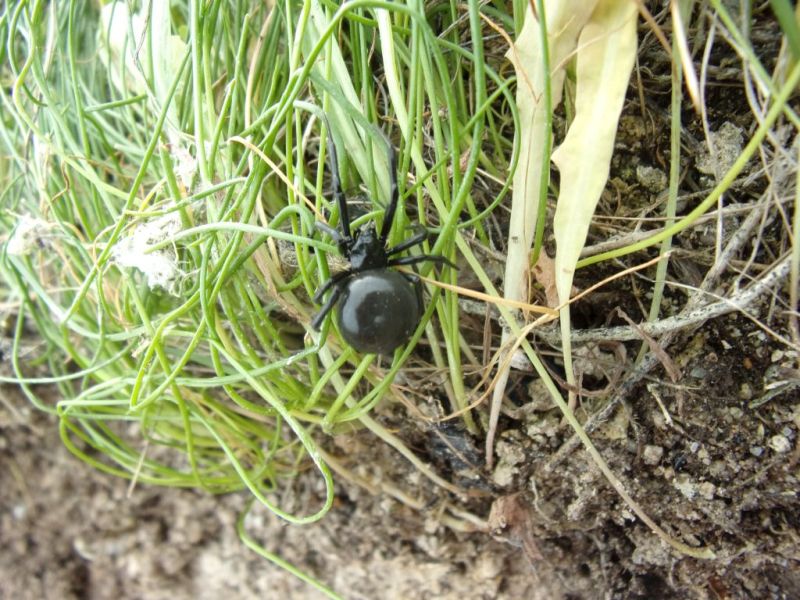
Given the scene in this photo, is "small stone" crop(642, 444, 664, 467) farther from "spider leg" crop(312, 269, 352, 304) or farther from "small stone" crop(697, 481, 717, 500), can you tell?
"spider leg" crop(312, 269, 352, 304)

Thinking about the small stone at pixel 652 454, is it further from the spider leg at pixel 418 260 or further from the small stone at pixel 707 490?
the spider leg at pixel 418 260

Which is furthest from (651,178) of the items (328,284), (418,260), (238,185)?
(238,185)

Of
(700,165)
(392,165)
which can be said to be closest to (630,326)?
(700,165)

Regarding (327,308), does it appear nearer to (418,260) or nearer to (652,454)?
(418,260)

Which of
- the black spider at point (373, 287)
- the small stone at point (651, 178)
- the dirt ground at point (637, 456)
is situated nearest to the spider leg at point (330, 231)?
the black spider at point (373, 287)

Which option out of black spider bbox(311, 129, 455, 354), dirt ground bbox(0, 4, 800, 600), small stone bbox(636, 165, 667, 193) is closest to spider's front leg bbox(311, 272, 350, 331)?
black spider bbox(311, 129, 455, 354)

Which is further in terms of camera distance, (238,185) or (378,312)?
(238,185)

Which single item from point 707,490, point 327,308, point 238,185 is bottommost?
point 707,490
